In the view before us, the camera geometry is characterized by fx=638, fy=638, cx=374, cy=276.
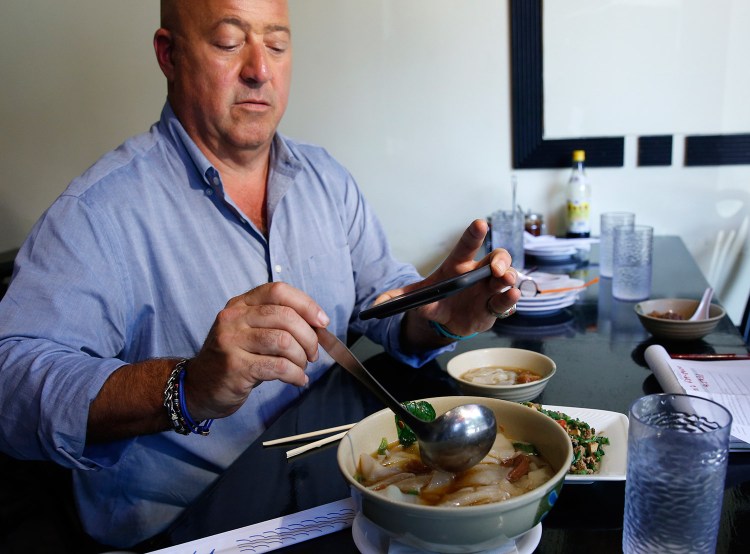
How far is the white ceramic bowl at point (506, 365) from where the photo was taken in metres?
1.10

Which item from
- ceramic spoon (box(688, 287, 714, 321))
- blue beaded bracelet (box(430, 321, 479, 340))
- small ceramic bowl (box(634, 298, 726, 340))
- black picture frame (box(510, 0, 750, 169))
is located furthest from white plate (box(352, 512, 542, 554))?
black picture frame (box(510, 0, 750, 169))

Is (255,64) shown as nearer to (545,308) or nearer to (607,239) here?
(545,308)

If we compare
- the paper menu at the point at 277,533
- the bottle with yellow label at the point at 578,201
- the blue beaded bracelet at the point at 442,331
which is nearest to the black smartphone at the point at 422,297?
the paper menu at the point at 277,533

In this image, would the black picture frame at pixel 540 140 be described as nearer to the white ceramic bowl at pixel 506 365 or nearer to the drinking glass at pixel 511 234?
the drinking glass at pixel 511 234

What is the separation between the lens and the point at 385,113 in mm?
2908

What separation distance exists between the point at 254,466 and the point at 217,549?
Answer: 0.73 ft

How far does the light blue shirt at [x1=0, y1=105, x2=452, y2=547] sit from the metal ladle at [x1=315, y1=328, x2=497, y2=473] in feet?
1.79

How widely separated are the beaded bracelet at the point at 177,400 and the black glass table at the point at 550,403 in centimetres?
11

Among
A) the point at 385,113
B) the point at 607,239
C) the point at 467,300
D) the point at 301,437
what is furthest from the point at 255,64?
the point at 385,113

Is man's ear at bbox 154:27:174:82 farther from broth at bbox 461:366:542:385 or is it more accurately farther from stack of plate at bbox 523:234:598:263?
stack of plate at bbox 523:234:598:263

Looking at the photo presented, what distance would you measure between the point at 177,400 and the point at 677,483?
2.43 ft

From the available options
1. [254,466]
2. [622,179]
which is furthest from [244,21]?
[622,179]

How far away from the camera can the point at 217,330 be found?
3.14 feet

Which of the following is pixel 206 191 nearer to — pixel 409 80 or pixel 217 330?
pixel 217 330
